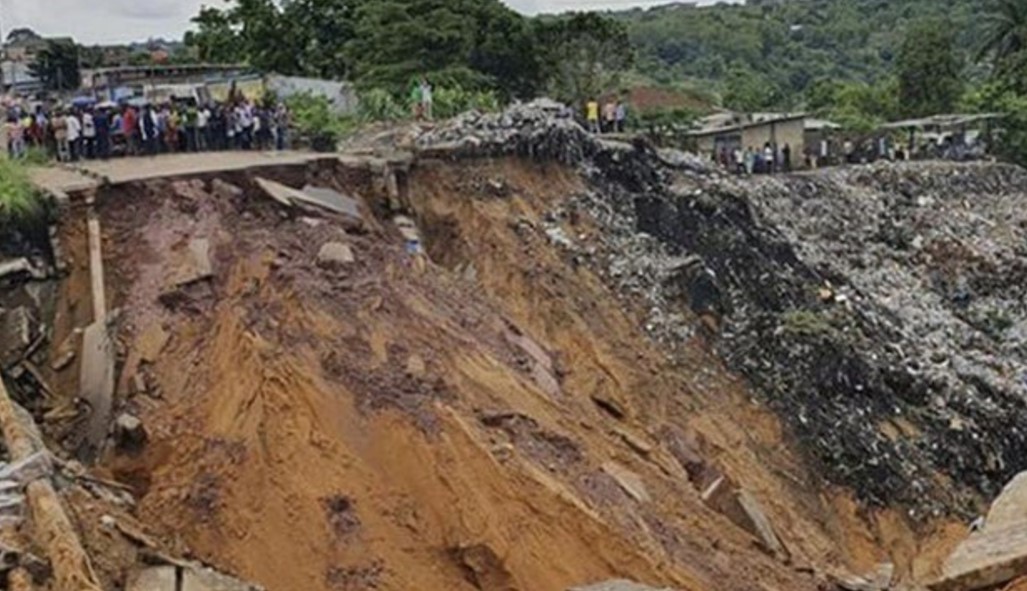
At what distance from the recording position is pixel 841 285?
24.2 m

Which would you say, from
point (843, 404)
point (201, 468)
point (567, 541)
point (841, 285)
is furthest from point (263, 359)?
point (841, 285)

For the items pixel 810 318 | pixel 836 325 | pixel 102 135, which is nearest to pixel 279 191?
pixel 102 135

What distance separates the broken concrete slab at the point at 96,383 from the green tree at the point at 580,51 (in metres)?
23.7

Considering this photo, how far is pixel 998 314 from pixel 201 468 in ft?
67.1

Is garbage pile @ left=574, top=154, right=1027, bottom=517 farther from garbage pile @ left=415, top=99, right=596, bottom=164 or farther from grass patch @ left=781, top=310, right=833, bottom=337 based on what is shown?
garbage pile @ left=415, top=99, right=596, bottom=164

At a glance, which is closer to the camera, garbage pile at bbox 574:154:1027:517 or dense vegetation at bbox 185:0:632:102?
garbage pile at bbox 574:154:1027:517

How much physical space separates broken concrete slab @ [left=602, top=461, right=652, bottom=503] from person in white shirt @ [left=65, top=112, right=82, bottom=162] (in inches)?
389

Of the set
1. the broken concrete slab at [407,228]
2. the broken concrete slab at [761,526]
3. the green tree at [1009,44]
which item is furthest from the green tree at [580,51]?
the broken concrete slab at [761,526]

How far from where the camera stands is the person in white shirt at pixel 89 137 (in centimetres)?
1925

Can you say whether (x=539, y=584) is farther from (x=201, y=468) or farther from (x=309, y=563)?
(x=201, y=468)

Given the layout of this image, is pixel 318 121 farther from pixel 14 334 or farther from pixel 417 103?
pixel 14 334

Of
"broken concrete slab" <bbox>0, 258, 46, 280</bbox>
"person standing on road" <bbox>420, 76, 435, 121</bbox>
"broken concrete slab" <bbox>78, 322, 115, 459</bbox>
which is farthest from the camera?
"person standing on road" <bbox>420, 76, 435, 121</bbox>

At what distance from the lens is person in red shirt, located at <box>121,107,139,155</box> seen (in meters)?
19.8

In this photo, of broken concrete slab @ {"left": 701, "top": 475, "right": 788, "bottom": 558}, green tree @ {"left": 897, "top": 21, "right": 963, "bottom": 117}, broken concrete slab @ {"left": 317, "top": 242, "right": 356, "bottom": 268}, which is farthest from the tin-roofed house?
broken concrete slab @ {"left": 317, "top": 242, "right": 356, "bottom": 268}
